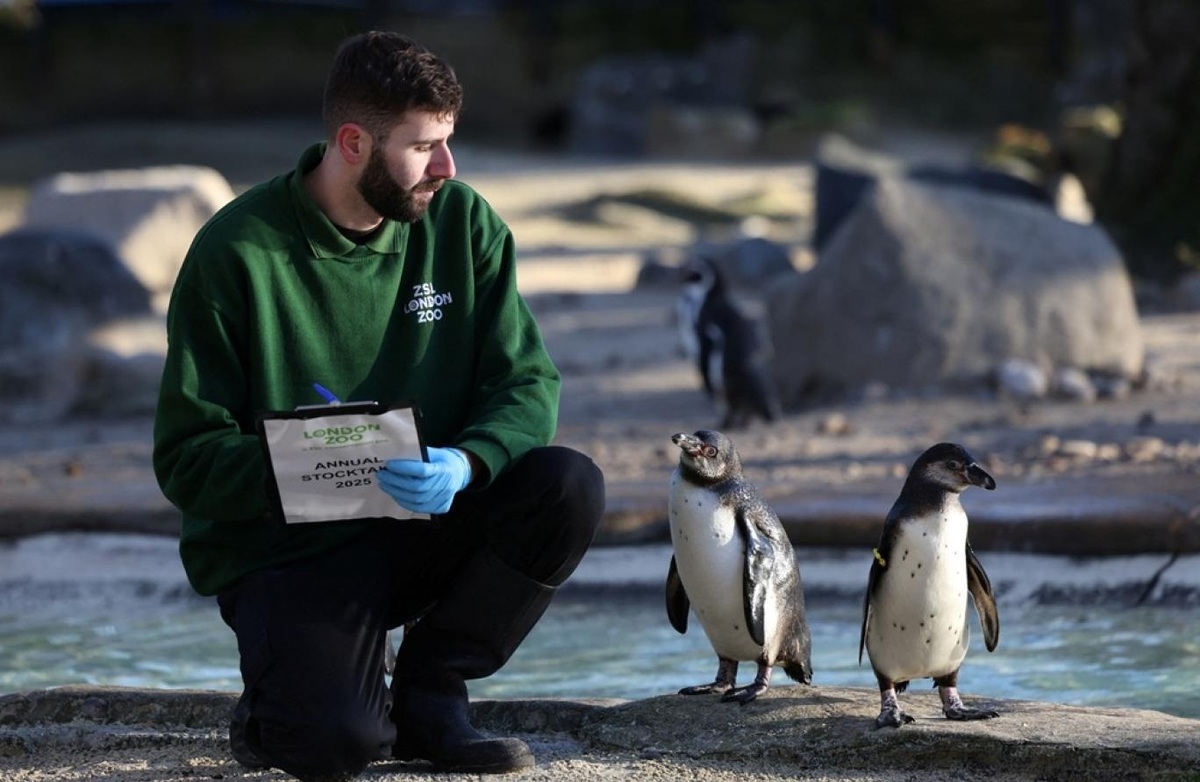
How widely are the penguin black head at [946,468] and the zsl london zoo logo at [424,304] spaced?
2.76 ft

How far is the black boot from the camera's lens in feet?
9.43

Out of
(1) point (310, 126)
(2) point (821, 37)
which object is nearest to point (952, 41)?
(2) point (821, 37)

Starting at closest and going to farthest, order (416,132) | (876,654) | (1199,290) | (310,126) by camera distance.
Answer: (416,132), (876,654), (1199,290), (310,126)

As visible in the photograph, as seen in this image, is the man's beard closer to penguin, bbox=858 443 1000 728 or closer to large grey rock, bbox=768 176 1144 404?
penguin, bbox=858 443 1000 728

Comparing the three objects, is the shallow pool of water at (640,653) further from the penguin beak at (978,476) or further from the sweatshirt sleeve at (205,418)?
the sweatshirt sleeve at (205,418)

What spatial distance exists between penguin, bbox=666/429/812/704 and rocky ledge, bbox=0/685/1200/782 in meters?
0.11

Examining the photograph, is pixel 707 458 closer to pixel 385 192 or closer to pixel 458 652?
pixel 458 652

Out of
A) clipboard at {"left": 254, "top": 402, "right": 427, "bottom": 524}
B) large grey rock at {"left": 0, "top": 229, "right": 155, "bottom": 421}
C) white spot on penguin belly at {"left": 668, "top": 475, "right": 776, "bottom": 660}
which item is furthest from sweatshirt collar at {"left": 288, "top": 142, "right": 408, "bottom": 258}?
large grey rock at {"left": 0, "top": 229, "right": 155, "bottom": 421}

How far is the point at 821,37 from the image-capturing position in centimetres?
2359

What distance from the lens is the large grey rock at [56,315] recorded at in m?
8.04

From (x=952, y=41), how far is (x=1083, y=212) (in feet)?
37.5

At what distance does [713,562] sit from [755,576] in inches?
3.3

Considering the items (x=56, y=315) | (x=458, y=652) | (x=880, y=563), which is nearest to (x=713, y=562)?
(x=880, y=563)

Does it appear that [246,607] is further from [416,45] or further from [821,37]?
[821,37]
